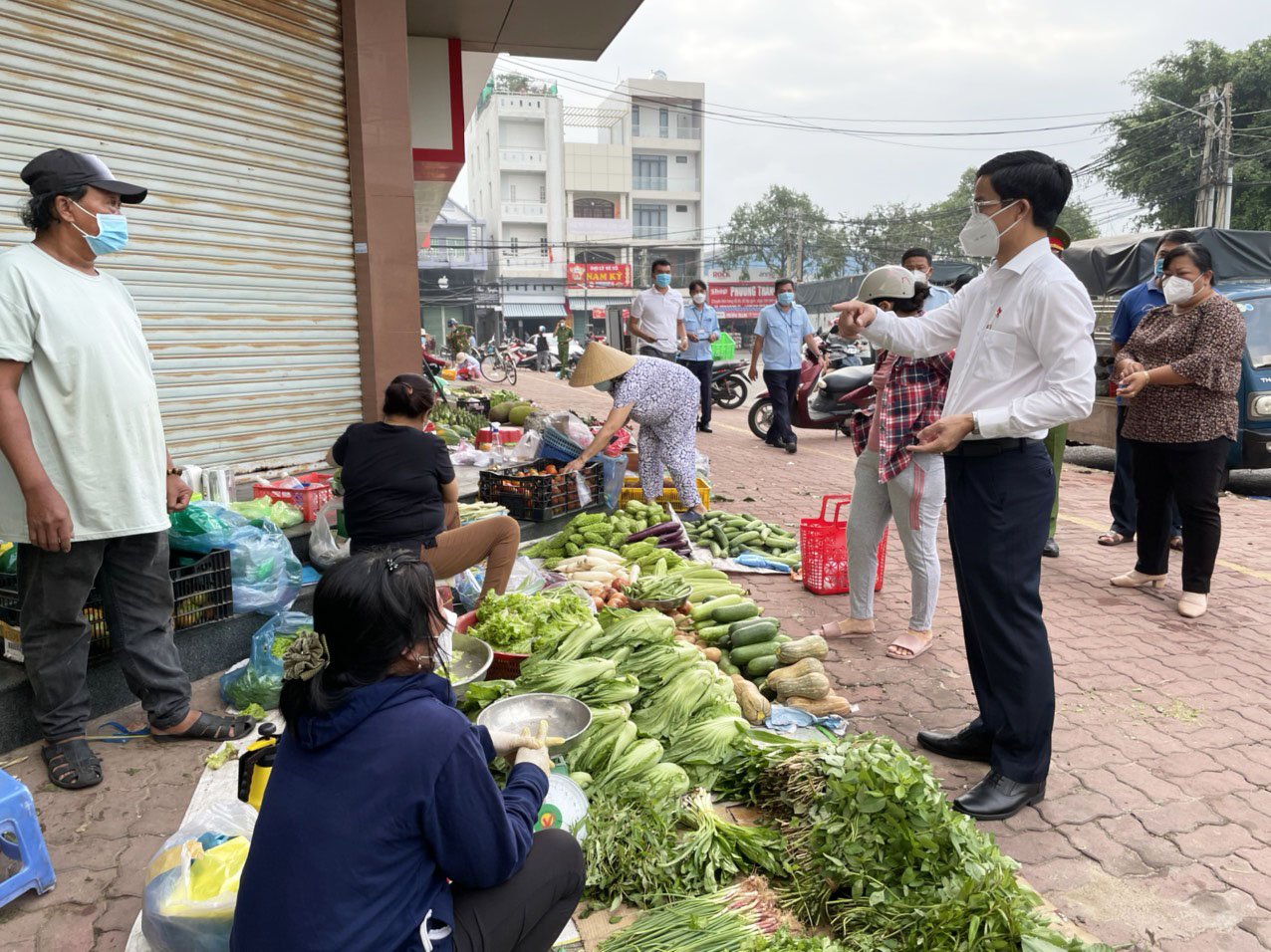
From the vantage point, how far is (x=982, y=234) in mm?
3225

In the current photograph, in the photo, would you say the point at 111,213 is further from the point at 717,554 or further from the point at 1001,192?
the point at 717,554

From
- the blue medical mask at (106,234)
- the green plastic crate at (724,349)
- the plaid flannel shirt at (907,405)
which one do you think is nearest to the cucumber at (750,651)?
the plaid flannel shirt at (907,405)

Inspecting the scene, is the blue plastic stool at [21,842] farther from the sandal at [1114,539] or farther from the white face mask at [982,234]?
the sandal at [1114,539]

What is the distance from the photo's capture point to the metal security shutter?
16.6ft

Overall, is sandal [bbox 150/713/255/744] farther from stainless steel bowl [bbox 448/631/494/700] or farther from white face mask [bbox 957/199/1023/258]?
white face mask [bbox 957/199/1023/258]

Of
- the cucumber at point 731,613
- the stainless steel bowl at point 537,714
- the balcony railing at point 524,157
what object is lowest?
the cucumber at point 731,613

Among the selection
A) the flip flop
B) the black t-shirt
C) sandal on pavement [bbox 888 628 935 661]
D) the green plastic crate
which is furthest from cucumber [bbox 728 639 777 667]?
the green plastic crate

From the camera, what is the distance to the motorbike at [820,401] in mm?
12227

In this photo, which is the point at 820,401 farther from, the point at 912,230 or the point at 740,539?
the point at 912,230

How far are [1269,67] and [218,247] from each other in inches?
1296

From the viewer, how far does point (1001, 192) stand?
310cm

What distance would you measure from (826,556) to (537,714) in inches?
119

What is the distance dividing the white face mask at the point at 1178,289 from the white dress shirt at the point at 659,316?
6637 millimetres

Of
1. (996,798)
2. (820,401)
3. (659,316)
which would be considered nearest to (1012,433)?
(996,798)
